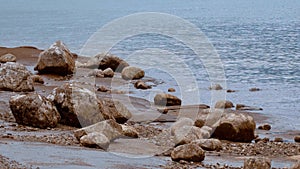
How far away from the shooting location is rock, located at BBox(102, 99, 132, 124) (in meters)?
11.2

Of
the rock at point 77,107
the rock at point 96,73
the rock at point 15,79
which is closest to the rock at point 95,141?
the rock at point 77,107

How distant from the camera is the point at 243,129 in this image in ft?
36.7

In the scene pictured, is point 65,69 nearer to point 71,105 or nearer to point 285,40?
point 71,105

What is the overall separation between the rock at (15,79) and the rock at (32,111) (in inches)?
148

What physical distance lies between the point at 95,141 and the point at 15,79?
5.62 m

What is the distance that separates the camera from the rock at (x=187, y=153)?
831 cm

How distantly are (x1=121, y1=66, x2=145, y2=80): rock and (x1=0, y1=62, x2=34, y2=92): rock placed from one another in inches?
248

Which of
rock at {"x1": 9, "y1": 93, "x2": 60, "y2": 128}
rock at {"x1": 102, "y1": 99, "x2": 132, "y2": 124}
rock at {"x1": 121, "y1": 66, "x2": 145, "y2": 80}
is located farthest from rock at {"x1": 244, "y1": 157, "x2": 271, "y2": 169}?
rock at {"x1": 121, "y1": 66, "x2": 145, "y2": 80}

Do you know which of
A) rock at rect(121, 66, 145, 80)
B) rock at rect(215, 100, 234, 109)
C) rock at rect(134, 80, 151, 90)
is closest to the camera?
rock at rect(215, 100, 234, 109)

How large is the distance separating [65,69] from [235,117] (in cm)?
819

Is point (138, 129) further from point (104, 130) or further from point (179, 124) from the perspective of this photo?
point (104, 130)

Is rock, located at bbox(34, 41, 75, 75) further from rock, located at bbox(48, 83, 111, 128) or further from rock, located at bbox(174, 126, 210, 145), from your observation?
rock, located at bbox(174, 126, 210, 145)

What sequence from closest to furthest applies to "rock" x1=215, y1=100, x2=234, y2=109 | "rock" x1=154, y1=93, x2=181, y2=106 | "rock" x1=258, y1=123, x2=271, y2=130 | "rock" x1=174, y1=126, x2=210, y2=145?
"rock" x1=174, y1=126, x2=210, y2=145 → "rock" x1=258, y1=123, x2=271, y2=130 → "rock" x1=154, y1=93, x2=181, y2=106 → "rock" x1=215, y1=100, x2=234, y2=109

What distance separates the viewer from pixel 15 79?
13625mm
